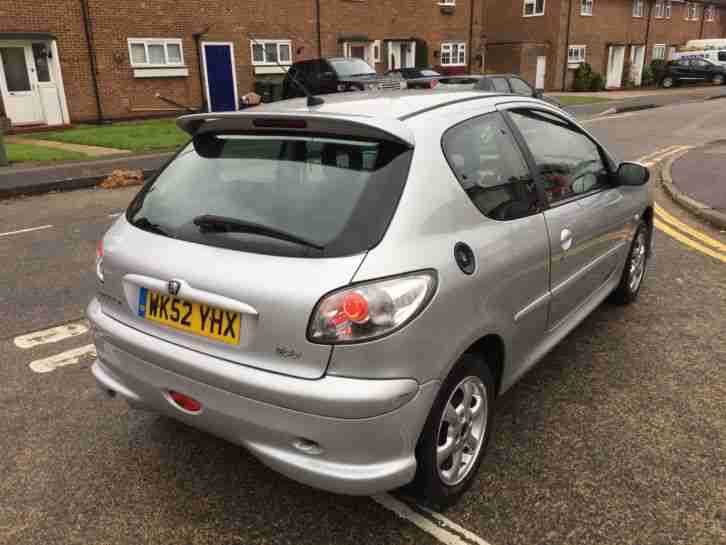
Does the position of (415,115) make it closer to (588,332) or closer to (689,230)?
(588,332)

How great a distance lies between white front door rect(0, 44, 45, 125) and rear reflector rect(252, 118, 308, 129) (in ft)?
56.3

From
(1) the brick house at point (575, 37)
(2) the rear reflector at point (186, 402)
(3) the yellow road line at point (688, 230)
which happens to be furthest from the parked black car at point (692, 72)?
(2) the rear reflector at point (186, 402)

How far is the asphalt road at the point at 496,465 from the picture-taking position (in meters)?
2.49

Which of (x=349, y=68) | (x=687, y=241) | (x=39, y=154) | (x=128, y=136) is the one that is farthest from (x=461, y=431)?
(x=349, y=68)

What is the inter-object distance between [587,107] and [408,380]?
2326 cm

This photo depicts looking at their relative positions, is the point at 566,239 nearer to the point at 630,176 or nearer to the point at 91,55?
the point at 630,176

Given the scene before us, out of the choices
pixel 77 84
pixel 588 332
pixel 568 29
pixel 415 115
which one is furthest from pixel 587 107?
pixel 415 115

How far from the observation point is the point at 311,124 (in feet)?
8.43

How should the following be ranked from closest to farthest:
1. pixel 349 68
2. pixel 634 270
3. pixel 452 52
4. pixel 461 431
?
pixel 461 431 < pixel 634 270 < pixel 349 68 < pixel 452 52

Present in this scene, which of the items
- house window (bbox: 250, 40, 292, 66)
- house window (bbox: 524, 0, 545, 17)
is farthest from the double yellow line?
house window (bbox: 524, 0, 545, 17)

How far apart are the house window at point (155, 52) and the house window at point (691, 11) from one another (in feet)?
129

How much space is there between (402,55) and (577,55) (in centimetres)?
1359

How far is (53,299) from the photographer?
505 centimetres

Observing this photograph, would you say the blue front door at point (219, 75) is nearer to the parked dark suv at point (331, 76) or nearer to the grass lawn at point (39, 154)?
the parked dark suv at point (331, 76)
